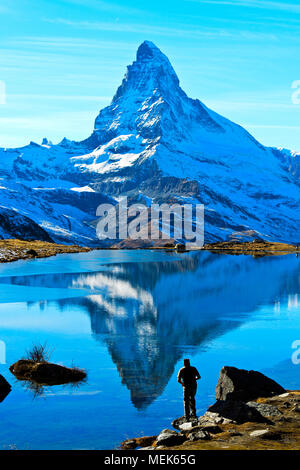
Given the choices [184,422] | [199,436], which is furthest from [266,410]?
[199,436]

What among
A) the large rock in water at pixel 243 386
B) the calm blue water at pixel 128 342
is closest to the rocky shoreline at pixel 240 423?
the large rock in water at pixel 243 386

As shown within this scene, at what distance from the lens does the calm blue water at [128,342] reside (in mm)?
24516

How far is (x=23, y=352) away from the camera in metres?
37.5

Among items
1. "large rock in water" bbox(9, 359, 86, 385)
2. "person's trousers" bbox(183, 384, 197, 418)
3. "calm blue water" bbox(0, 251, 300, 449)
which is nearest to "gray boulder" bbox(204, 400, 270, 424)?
"person's trousers" bbox(183, 384, 197, 418)

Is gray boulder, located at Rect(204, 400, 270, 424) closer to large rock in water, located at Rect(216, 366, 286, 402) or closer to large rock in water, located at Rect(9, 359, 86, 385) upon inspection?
large rock in water, located at Rect(216, 366, 286, 402)

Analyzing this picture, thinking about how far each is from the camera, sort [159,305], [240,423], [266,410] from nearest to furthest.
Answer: [240,423], [266,410], [159,305]

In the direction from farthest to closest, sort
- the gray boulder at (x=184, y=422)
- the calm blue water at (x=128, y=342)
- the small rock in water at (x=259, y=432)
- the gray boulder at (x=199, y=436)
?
1. the calm blue water at (x=128, y=342)
2. the gray boulder at (x=184, y=422)
3. the gray boulder at (x=199, y=436)
4. the small rock in water at (x=259, y=432)

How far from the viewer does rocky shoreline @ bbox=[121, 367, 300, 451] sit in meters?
19.3

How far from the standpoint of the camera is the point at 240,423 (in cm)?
2247

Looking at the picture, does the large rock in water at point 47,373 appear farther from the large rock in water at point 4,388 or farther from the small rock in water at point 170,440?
the small rock in water at point 170,440

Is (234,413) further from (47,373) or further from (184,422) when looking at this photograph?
(47,373)

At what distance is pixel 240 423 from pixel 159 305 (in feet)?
144

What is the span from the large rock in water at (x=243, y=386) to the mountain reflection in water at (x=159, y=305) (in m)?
3.64

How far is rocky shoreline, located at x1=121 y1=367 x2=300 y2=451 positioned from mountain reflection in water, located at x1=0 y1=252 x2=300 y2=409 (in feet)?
13.4
